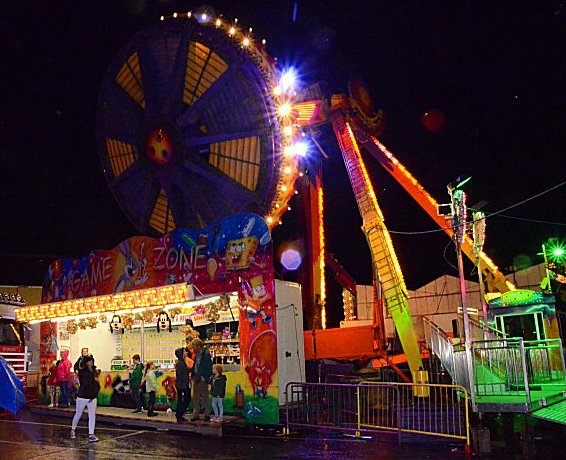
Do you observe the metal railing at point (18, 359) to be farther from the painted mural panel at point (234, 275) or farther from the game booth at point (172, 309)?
the painted mural panel at point (234, 275)

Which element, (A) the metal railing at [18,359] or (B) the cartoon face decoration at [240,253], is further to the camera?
(A) the metal railing at [18,359]

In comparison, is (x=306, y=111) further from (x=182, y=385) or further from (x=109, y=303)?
(x=182, y=385)

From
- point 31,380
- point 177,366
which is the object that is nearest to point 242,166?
point 177,366

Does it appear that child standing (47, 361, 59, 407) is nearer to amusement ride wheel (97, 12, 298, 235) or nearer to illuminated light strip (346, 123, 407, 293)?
amusement ride wheel (97, 12, 298, 235)

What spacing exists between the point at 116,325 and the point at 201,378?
26.1 feet

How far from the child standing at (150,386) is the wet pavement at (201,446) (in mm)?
1254

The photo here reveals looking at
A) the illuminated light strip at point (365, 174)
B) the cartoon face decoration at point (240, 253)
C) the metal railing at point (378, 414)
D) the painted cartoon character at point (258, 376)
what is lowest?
the metal railing at point (378, 414)

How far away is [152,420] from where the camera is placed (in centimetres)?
1463

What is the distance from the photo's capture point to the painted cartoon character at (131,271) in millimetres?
18422

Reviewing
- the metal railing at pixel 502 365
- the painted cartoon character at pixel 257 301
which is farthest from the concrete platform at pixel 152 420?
the metal railing at pixel 502 365

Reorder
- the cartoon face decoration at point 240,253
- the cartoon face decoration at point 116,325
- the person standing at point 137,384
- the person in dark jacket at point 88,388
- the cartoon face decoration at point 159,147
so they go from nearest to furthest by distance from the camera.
Result: 1. the person in dark jacket at point 88,388
2. the cartoon face decoration at point 240,253
3. the person standing at point 137,384
4. the cartoon face decoration at point 116,325
5. the cartoon face decoration at point 159,147

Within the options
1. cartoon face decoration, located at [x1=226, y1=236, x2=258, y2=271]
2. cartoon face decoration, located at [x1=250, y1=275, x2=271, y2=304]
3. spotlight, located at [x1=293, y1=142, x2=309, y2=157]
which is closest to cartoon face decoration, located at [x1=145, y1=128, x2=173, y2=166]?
spotlight, located at [x1=293, y1=142, x2=309, y2=157]

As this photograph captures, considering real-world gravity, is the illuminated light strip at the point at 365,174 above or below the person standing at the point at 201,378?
above

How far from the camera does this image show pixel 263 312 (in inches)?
575
